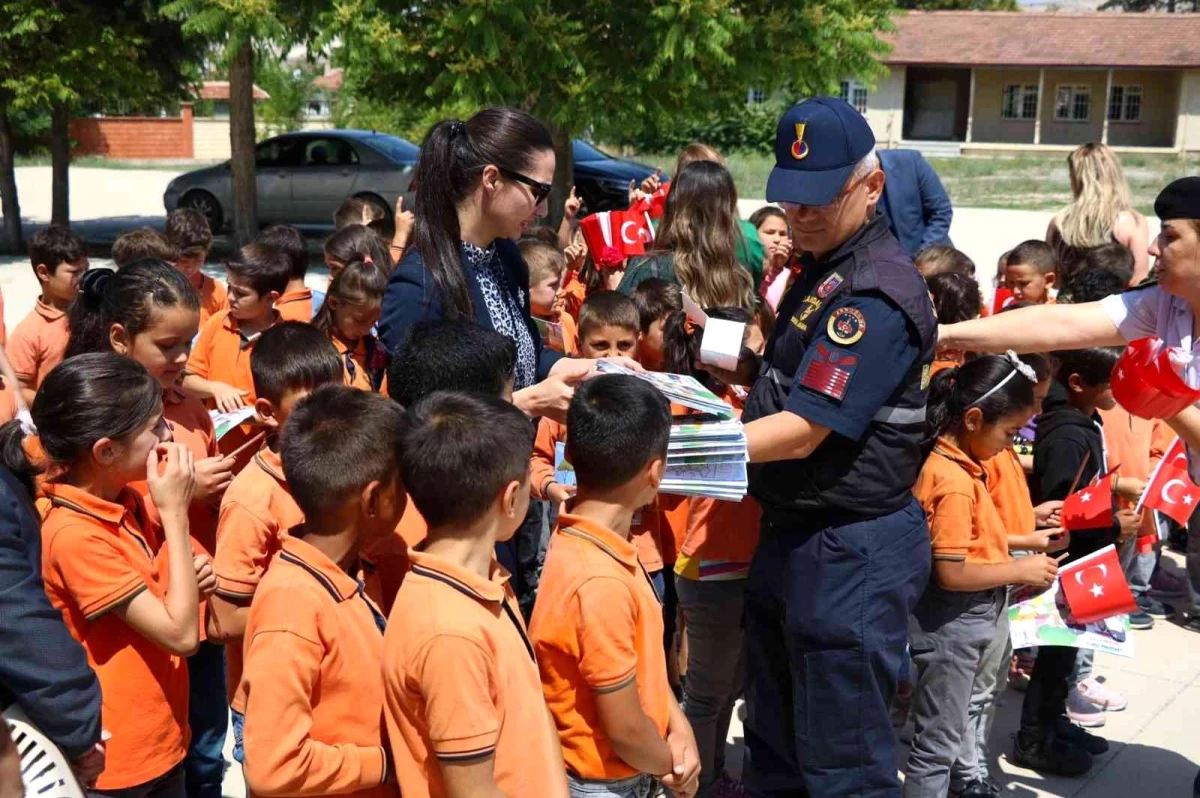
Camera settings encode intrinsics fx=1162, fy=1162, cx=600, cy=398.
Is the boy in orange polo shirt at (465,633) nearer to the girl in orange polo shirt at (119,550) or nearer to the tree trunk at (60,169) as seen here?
the girl in orange polo shirt at (119,550)

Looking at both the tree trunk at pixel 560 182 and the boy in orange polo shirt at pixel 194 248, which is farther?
the tree trunk at pixel 560 182

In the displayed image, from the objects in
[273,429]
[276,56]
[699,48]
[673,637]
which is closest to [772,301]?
[673,637]

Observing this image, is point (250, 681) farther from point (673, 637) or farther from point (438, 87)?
point (438, 87)

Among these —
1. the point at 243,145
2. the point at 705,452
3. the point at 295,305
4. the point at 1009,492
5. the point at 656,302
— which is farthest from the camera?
the point at 243,145

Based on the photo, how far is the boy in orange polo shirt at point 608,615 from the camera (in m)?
2.58

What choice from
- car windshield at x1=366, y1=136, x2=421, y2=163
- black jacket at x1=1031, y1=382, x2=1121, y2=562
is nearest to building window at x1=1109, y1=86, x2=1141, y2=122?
car windshield at x1=366, y1=136, x2=421, y2=163

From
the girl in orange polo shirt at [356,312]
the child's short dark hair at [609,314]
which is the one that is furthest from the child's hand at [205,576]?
the child's short dark hair at [609,314]

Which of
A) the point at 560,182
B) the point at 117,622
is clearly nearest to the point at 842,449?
the point at 117,622

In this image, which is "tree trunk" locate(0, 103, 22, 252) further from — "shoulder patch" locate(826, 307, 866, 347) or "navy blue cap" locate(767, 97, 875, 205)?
"shoulder patch" locate(826, 307, 866, 347)

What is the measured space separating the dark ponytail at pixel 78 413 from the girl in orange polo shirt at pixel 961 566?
2.35 metres

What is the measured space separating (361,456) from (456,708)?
63 centimetres

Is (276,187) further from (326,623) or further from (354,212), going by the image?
(326,623)

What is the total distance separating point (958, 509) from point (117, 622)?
2.47m

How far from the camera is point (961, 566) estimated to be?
3.70 metres
